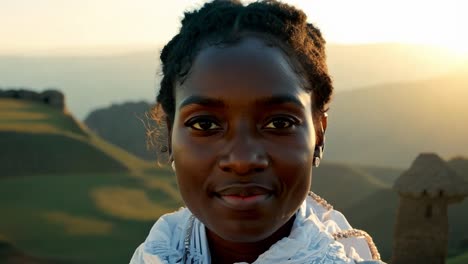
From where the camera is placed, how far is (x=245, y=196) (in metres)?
1.68

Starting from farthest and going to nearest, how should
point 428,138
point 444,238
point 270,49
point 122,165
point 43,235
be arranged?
1. point 428,138
2. point 122,165
3. point 43,235
4. point 444,238
5. point 270,49

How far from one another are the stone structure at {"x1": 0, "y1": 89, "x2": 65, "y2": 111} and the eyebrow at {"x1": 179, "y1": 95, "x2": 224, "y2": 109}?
27.9m

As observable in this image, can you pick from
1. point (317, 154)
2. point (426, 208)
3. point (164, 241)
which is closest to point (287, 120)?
point (317, 154)

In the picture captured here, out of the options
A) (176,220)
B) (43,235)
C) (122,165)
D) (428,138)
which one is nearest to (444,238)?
(43,235)

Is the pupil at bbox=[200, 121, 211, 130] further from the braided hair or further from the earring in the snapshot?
the earring

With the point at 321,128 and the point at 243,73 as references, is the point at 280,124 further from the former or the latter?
the point at 321,128

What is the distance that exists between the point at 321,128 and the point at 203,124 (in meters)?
0.40

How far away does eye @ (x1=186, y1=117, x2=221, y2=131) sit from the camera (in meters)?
1.73

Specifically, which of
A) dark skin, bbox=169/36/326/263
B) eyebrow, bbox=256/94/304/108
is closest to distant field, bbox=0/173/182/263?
dark skin, bbox=169/36/326/263

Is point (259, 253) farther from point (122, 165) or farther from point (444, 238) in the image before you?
point (122, 165)

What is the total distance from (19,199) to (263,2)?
17732mm

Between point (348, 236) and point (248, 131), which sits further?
point (348, 236)

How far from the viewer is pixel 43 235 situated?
52.3 feet

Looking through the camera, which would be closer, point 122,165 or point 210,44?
point 210,44
